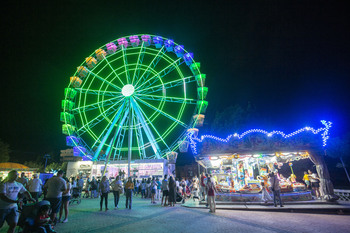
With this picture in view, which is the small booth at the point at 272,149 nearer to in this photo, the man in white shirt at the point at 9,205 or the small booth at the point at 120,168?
the man in white shirt at the point at 9,205

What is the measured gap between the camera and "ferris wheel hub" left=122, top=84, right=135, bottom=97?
19094 millimetres

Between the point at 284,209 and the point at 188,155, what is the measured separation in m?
36.0

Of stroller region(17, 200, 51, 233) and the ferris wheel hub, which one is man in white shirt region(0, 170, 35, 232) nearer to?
stroller region(17, 200, 51, 233)

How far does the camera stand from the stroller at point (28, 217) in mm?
3367

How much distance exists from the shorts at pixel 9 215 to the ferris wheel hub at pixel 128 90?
51.5 ft

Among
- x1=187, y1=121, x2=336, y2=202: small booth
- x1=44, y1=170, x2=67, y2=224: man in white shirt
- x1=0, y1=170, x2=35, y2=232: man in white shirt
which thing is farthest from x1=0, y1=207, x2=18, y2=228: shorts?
x1=187, y1=121, x2=336, y2=202: small booth

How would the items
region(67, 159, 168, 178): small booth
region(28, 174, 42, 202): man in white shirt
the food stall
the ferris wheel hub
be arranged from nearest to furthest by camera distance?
region(28, 174, 42, 202): man in white shirt → the food stall → the ferris wheel hub → region(67, 159, 168, 178): small booth

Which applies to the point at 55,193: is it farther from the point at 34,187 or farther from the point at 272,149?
the point at 272,149

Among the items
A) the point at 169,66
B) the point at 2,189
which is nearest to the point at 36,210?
the point at 2,189

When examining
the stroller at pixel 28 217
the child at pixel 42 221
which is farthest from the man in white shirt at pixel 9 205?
the child at pixel 42 221

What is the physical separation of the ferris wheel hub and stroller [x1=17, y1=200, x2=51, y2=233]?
15987 mm

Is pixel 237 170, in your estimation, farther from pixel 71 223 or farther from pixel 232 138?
pixel 71 223

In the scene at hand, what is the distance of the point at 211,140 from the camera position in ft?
37.3

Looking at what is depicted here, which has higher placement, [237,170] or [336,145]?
[336,145]
